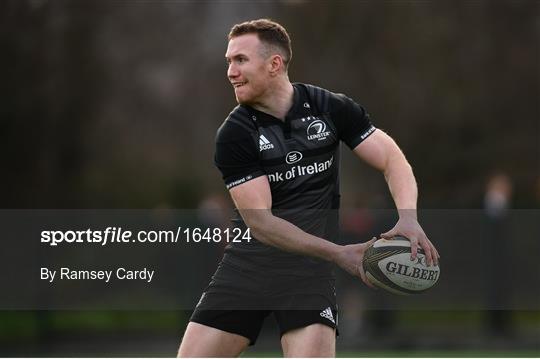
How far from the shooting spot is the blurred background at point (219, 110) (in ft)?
47.8

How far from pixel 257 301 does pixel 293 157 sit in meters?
0.78

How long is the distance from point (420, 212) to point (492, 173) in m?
4.64

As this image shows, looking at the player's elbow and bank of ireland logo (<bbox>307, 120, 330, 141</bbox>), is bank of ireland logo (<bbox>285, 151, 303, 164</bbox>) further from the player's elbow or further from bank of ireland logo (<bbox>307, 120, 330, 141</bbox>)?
the player's elbow

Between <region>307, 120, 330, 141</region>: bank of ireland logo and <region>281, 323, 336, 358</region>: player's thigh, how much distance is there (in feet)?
3.21

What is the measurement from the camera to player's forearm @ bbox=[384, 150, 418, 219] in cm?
637

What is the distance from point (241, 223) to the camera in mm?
6543

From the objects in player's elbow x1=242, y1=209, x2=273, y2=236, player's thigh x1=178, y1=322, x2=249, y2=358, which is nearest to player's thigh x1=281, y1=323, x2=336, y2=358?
player's thigh x1=178, y1=322, x2=249, y2=358

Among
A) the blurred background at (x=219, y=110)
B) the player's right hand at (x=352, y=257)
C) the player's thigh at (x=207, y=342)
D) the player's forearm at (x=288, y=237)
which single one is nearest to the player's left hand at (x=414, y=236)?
the player's right hand at (x=352, y=257)

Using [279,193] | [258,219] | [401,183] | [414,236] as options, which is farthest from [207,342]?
[401,183]

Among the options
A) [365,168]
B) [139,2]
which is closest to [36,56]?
[139,2]

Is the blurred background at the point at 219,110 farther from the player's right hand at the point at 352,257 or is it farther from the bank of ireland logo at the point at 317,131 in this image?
the player's right hand at the point at 352,257

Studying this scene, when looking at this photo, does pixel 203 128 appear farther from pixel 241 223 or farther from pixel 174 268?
pixel 241 223

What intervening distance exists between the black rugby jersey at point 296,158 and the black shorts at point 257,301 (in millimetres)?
62

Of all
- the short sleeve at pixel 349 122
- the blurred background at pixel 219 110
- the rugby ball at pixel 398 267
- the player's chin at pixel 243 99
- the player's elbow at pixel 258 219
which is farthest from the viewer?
the blurred background at pixel 219 110
